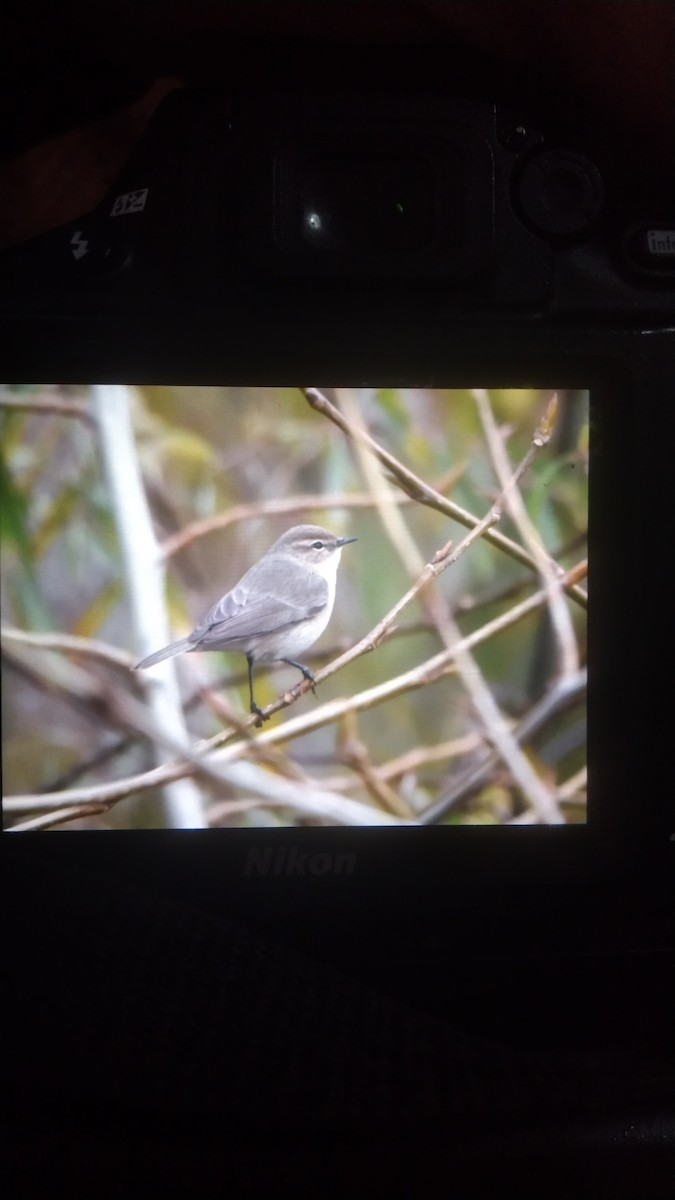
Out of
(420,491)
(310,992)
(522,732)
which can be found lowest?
(310,992)

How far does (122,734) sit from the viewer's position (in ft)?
1.64

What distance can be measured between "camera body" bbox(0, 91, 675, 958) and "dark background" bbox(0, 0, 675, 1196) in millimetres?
15

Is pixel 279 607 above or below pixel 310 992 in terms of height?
above

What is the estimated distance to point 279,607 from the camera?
52 centimetres

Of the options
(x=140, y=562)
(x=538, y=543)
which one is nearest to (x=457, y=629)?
(x=538, y=543)

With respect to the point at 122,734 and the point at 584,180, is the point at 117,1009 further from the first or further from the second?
the point at 584,180

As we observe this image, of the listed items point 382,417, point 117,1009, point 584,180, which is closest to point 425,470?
point 382,417

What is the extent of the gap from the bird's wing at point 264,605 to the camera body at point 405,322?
0.10 m

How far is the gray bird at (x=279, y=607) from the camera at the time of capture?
19.8 inches

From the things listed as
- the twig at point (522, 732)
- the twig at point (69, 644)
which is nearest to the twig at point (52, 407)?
the twig at point (69, 644)

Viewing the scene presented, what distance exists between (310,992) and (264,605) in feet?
0.64

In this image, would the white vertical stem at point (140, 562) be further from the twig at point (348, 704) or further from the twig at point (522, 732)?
the twig at point (522, 732)

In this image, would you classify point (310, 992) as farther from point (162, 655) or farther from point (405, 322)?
point (405, 322)

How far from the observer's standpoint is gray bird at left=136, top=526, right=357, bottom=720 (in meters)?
0.50
